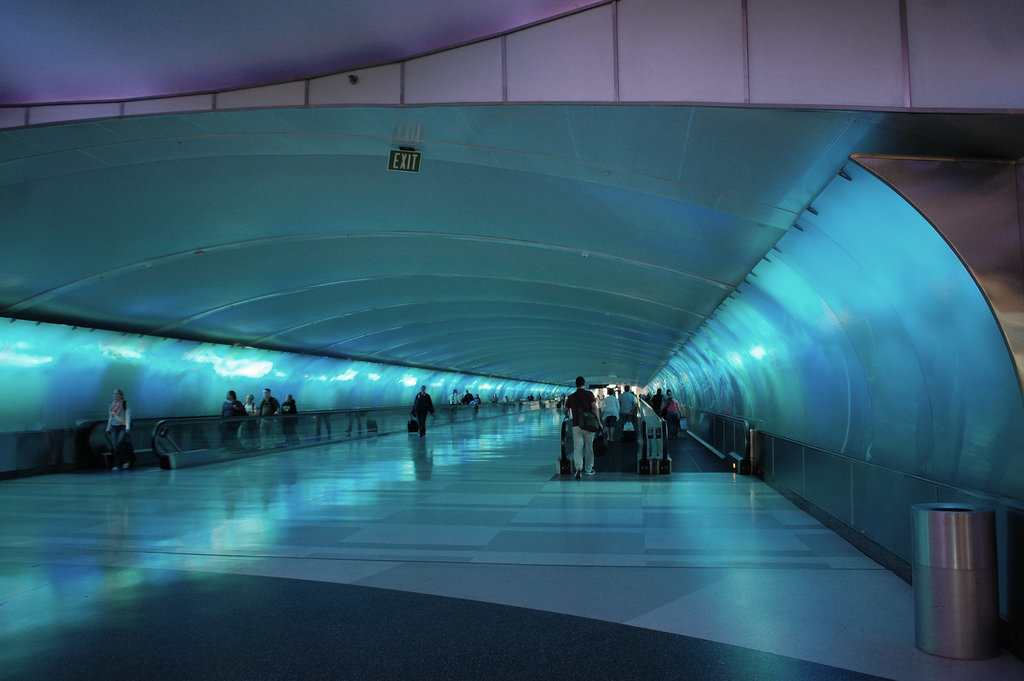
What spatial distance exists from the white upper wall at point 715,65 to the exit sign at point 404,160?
5.37 feet

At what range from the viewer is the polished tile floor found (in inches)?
183

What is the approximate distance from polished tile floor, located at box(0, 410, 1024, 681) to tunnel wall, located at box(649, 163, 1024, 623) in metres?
0.61

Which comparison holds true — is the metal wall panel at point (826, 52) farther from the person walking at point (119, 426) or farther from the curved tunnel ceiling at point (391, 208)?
the person walking at point (119, 426)

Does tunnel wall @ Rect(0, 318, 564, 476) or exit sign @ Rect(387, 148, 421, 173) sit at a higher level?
exit sign @ Rect(387, 148, 421, 173)

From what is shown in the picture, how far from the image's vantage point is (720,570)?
238 inches

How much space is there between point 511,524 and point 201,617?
3.93 metres

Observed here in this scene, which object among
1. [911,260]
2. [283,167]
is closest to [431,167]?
[283,167]

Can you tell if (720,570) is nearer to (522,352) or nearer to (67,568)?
(67,568)

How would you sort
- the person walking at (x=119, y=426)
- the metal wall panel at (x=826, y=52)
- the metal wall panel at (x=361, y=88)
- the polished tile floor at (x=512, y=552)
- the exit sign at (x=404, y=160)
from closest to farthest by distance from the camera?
the polished tile floor at (x=512, y=552)
the metal wall panel at (x=826, y=52)
the metal wall panel at (x=361, y=88)
the exit sign at (x=404, y=160)
the person walking at (x=119, y=426)

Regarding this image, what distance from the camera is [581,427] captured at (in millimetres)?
12141

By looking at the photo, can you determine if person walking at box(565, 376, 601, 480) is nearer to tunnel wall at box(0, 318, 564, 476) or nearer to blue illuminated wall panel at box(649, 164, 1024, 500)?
blue illuminated wall panel at box(649, 164, 1024, 500)

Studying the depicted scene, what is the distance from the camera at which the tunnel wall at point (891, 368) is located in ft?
18.5

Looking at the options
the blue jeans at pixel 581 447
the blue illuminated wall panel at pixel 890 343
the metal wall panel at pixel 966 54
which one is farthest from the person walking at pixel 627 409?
the metal wall panel at pixel 966 54

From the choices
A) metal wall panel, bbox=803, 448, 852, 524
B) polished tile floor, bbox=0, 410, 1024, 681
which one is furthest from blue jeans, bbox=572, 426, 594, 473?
metal wall panel, bbox=803, 448, 852, 524
